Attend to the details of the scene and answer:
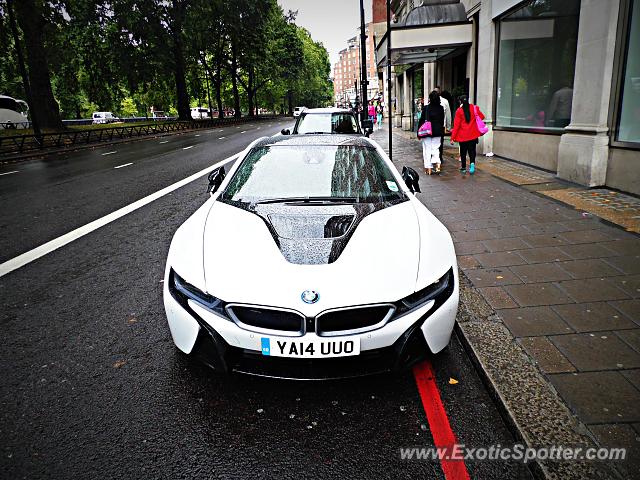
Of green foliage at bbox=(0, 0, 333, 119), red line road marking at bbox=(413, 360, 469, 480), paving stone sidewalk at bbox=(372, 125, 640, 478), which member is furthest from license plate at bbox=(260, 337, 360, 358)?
green foliage at bbox=(0, 0, 333, 119)

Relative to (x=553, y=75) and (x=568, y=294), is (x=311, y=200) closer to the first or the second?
(x=568, y=294)

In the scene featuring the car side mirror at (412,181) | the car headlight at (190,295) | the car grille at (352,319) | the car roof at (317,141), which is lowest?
the car grille at (352,319)

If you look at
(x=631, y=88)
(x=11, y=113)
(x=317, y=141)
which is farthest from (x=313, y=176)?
(x=11, y=113)

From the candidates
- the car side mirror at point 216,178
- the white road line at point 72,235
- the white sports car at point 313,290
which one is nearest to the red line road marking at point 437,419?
the white sports car at point 313,290

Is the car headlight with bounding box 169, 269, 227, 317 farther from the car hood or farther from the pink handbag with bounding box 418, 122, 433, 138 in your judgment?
the pink handbag with bounding box 418, 122, 433, 138

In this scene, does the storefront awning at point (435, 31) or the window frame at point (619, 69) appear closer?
the window frame at point (619, 69)

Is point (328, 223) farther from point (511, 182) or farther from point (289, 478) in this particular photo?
point (511, 182)

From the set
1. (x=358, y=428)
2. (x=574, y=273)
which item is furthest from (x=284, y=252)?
(x=574, y=273)

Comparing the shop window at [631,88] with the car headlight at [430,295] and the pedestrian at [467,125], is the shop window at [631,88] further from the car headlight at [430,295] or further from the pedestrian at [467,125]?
the car headlight at [430,295]

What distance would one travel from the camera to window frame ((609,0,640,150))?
7883 mm

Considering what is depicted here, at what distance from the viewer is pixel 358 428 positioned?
8.51 feet

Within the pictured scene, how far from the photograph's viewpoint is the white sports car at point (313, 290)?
2543 millimetres

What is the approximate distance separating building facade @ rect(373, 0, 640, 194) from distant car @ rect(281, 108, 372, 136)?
140 inches

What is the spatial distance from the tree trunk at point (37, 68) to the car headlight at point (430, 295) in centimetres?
2797
